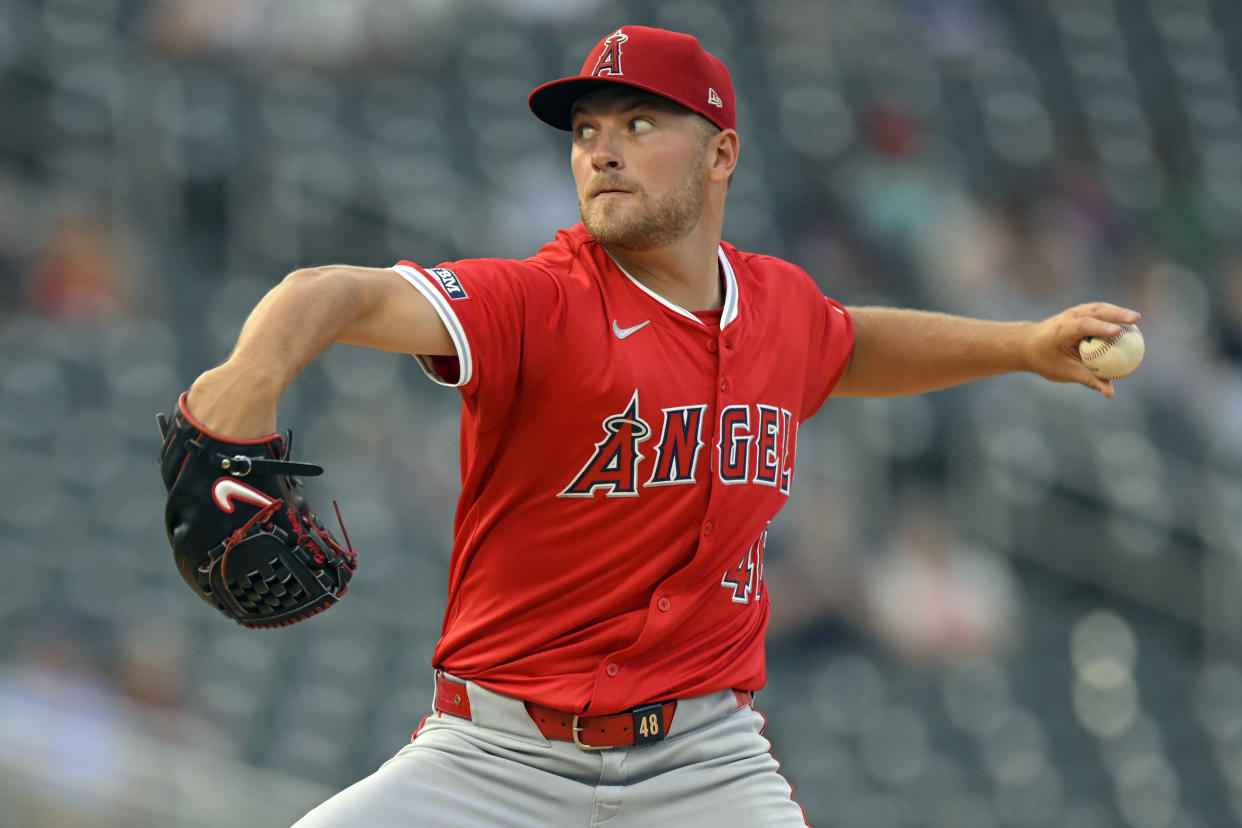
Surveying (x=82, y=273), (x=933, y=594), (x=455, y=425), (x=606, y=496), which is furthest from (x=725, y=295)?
(x=82, y=273)

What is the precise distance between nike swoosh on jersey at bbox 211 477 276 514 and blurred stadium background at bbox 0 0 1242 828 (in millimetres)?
3759

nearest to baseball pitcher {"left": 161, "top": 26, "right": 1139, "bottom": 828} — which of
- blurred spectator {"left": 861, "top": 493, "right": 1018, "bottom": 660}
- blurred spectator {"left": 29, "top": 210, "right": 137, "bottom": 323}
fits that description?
blurred spectator {"left": 861, "top": 493, "right": 1018, "bottom": 660}

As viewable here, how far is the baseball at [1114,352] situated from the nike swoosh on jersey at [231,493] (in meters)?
1.73

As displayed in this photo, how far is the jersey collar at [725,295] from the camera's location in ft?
10.0

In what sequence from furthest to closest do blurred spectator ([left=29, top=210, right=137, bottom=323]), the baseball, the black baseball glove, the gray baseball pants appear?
blurred spectator ([left=29, top=210, right=137, bottom=323]) → the baseball → the gray baseball pants → the black baseball glove

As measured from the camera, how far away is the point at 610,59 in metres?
3.02

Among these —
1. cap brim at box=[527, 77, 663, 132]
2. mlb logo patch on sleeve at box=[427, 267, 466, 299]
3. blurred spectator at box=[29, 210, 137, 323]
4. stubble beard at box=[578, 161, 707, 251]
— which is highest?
blurred spectator at box=[29, 210, 137, 323]

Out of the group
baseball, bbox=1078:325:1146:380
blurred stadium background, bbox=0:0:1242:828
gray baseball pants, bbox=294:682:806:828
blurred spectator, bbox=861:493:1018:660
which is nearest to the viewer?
gray baseball pants, bbox=294:682:806:828

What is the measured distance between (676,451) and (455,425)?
4381mm

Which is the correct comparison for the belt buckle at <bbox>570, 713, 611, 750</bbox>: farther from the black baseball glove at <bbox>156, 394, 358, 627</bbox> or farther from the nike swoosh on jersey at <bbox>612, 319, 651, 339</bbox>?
the nike swoosh on jersey at <bbox>612, 319, 651, 339</bbox>

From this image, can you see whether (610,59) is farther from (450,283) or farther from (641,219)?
(450,283)

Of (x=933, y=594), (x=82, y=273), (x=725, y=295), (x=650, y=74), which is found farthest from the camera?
(x=933, y=594)

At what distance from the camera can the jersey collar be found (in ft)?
10.0

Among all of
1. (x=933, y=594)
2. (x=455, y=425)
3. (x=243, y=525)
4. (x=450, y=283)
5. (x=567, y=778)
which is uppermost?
(x=455, y=425)
